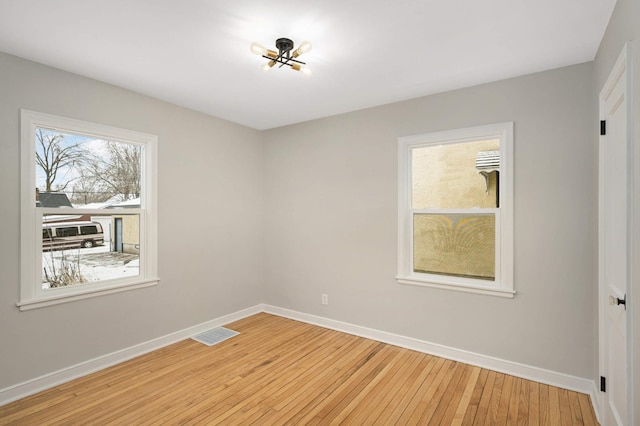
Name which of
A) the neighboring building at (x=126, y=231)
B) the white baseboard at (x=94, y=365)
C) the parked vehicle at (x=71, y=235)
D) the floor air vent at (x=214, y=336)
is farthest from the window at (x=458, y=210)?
the parked vehicle at (x=71, y=235)

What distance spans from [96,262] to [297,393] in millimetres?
2245

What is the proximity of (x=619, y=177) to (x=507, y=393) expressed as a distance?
1.83 metres

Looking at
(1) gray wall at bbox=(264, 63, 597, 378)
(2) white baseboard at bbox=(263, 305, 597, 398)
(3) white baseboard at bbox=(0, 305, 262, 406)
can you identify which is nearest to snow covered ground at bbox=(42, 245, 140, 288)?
(3) white baseboard at bbox=(0, 305, 262, 406)

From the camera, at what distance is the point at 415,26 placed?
84.6 inches

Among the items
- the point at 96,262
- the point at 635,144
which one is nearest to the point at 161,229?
the point at 96,262

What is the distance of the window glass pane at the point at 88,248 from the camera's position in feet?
9.13

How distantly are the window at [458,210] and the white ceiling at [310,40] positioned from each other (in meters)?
0.58

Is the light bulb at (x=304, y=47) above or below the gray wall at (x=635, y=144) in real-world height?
above

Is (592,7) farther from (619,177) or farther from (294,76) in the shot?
(294,76)

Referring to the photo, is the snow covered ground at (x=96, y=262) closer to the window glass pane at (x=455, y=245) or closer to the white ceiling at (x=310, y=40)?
the white ceiling at (x=310, y=40)

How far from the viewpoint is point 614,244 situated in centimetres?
196

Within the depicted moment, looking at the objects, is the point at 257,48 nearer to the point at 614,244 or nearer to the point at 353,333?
the point at 614,244

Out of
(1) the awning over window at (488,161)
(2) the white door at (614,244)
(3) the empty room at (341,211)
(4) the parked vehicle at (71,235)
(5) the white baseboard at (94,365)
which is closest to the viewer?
(2) the white door at (614,244)

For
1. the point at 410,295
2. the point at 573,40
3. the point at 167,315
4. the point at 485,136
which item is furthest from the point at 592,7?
the point at 167,315
